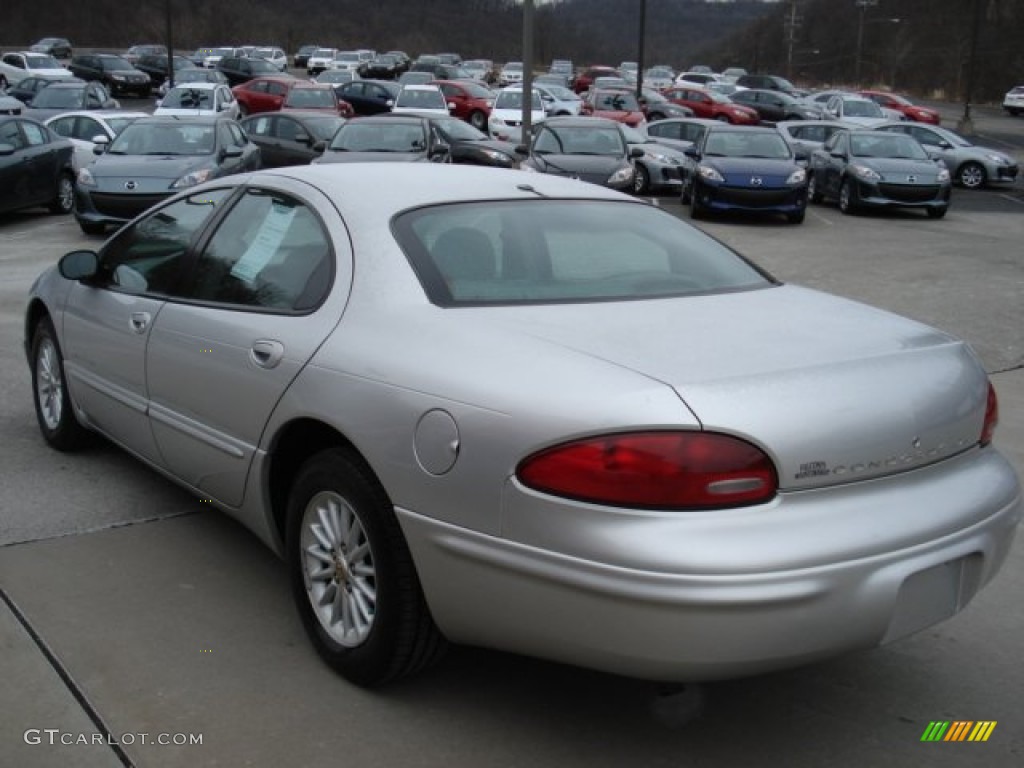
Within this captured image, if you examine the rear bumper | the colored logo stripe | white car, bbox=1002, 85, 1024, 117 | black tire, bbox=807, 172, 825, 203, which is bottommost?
white car, bbox=1002, 85, 1024, 117

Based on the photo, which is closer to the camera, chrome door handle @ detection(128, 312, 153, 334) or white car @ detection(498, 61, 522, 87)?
chrome door handle @ detection(128, 312, 153, 334)

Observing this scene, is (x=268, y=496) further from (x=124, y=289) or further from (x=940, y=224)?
(x=940, y=224)

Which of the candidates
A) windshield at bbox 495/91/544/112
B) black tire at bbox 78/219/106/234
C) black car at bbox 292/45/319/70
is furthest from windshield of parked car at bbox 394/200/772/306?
black car at bbox 292/45/319/70

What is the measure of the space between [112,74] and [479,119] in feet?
58.9

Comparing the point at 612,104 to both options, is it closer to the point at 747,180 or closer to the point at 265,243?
the point at 747,180

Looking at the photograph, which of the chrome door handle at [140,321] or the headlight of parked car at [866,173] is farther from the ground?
the chrome door handle at [140,321]

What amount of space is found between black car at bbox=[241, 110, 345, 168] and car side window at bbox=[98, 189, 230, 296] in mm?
15086

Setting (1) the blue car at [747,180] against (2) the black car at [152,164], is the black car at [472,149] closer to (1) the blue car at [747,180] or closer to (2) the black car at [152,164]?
(1) the blue car at [747,180]

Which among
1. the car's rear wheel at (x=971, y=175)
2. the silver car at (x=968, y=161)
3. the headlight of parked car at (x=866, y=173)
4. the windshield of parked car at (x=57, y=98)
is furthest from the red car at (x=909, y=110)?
the windshield of parked car at (x=57, y=98)

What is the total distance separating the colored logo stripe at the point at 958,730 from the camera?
10.6ft

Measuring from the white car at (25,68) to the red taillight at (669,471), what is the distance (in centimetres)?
4137

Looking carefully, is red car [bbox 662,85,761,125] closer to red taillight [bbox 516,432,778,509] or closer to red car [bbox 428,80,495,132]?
red car [bbox 428,80,495,132]

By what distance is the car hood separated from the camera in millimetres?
2805

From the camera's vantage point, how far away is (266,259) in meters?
4.04
